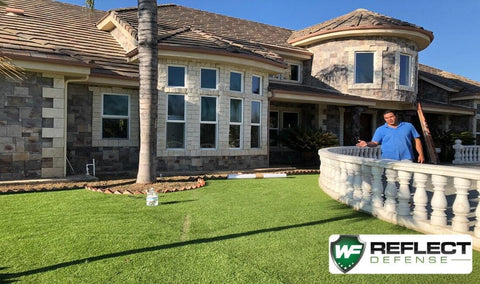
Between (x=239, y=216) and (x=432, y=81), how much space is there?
66.5 feet

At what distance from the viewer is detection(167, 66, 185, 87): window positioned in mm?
10880

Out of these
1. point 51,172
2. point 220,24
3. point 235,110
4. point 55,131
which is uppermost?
point 220,24

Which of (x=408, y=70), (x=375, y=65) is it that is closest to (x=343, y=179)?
(x=375, y=65)

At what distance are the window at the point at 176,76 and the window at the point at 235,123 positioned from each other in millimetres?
1862

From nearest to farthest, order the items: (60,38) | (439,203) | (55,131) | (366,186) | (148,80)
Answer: (439,203), (366,186), (148,80), (55,131), (60,38)

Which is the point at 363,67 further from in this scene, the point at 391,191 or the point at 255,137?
the point at 391,191

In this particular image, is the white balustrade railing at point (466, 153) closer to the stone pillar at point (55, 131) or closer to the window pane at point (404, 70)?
the window pane at point (404, 70)

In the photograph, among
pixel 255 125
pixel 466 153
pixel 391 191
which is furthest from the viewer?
pixel 466 153

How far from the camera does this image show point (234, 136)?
12047 mm

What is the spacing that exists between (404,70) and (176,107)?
447 inches

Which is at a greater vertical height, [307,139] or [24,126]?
[24,126]

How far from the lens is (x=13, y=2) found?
13.8 m

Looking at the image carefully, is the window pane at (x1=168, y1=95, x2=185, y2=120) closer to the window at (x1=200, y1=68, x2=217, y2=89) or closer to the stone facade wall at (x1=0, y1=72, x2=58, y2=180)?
the window at (x1=200, y1=68, x2=217, y2=89)

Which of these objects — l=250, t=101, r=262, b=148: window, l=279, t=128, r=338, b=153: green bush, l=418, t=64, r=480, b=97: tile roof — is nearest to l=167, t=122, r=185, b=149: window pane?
l=250, t=101, r=262, b=148: window
